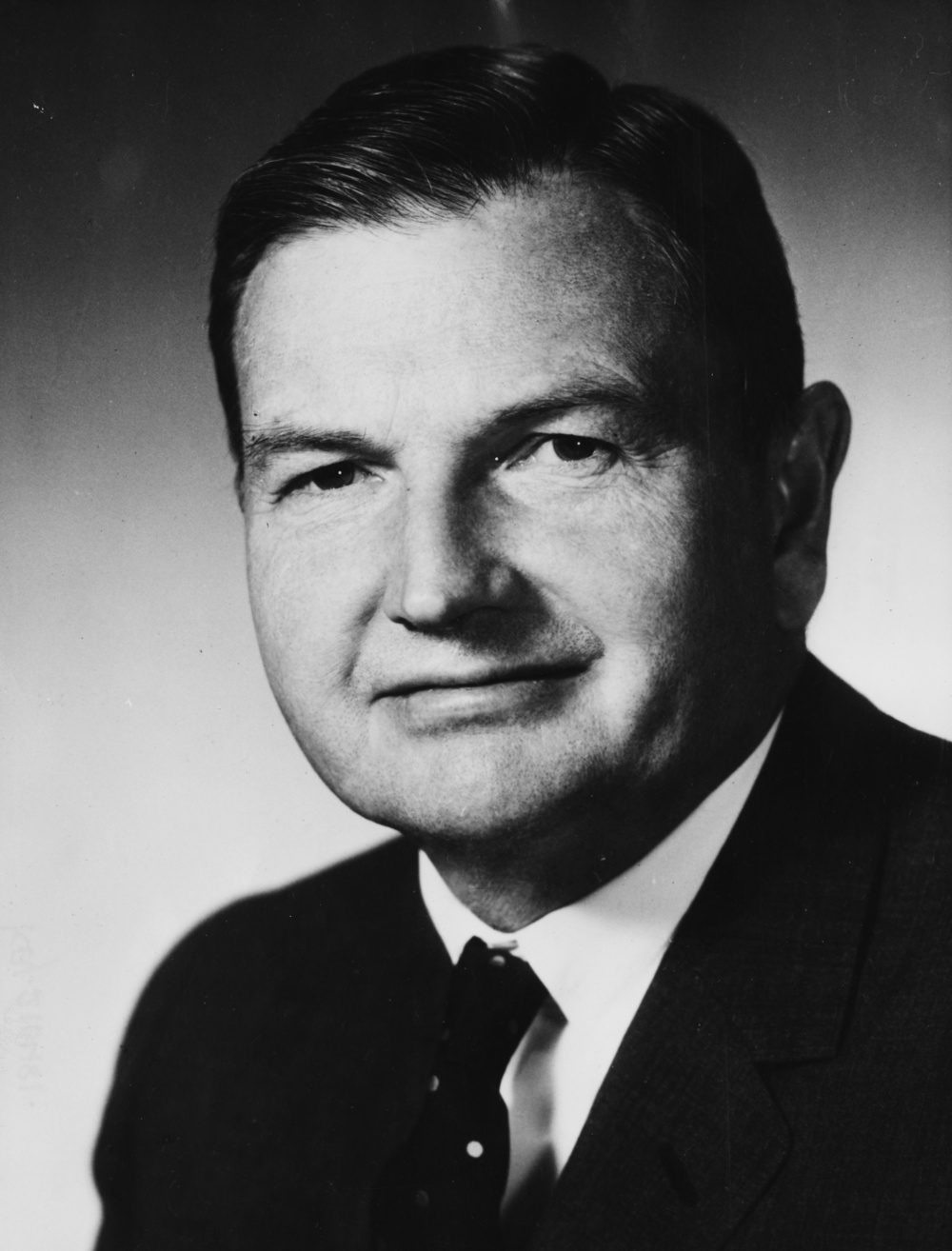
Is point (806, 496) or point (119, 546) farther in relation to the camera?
point (119, 546)

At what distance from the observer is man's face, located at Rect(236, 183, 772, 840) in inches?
55.6

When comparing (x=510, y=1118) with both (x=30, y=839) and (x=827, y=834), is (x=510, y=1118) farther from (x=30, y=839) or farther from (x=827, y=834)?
(x=30, y=839)

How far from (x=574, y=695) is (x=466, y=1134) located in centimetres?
59

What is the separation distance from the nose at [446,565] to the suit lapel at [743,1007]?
0.44m

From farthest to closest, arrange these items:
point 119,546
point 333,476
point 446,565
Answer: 1. point 119,546
2. point 333,476
3. point 446,565

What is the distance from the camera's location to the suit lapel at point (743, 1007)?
140 cm

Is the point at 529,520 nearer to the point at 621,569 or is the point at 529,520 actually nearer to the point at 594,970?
the point at 621,569

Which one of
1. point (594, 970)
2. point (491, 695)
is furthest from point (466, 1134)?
point (491, 695)

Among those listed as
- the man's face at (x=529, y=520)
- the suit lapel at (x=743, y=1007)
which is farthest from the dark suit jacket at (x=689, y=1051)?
the man's face at (x=529, y=520)

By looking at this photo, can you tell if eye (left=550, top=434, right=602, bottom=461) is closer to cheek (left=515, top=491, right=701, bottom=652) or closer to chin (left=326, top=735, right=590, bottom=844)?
cheek (left=515, top=491, right=701, bottom=652)

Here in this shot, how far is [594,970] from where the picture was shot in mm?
1531

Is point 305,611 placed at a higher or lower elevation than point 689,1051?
higher

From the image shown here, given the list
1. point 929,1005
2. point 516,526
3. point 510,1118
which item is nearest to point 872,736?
point 929,1005

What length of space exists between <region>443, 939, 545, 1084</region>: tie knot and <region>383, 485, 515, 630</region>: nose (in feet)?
1.54
